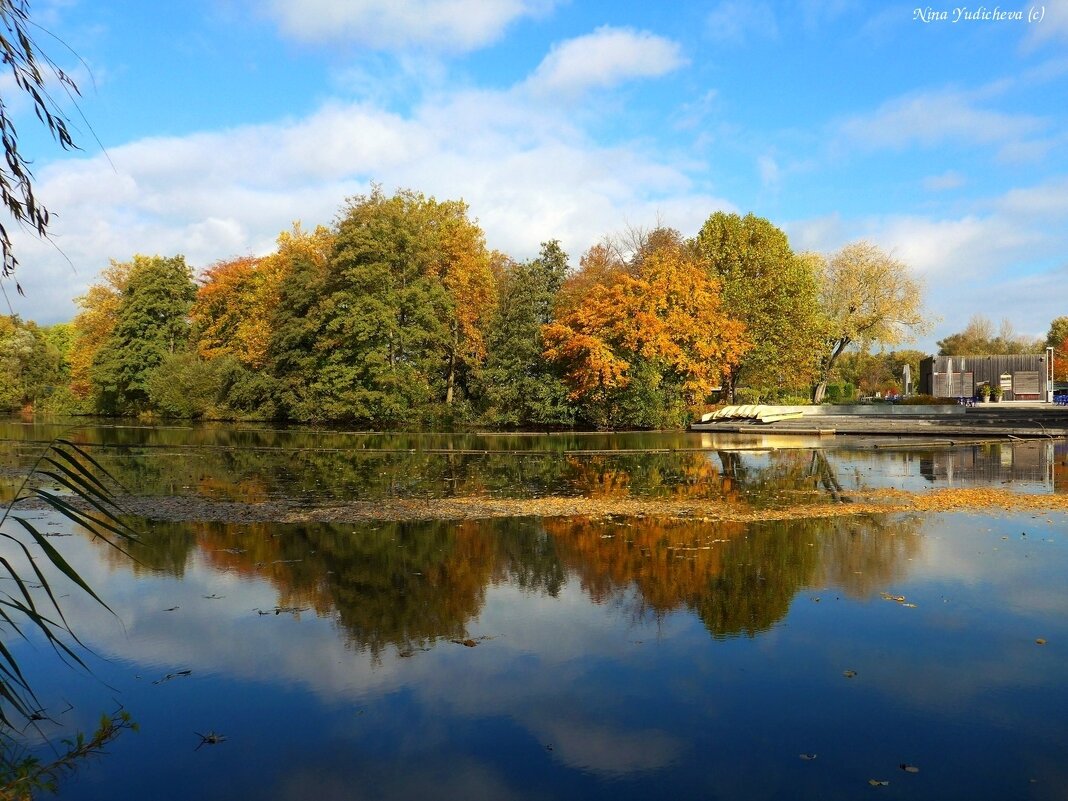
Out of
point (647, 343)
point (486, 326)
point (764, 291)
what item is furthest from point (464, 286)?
point (764, 291)

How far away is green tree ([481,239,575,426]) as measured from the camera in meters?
42.1

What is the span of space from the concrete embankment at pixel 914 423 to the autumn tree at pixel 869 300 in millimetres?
12551

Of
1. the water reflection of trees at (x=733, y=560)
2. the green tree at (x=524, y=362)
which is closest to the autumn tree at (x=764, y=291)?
the green tree at (x=524, y=362)

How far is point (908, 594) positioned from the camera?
332 inches

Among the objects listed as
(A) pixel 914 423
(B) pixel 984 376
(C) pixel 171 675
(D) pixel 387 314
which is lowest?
(C) pixel 171 675

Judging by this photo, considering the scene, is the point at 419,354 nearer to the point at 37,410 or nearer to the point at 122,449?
the point at 122,449

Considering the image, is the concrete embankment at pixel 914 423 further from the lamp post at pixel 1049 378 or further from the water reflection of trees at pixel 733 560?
the water reflection of trees at pixel 733 560

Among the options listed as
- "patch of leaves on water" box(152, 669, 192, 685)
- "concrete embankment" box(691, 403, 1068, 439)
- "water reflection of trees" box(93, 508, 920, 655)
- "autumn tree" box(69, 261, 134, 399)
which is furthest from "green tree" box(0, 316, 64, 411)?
"patch of leaves on water" box(152, 669, 192, 685)

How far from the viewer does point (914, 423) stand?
37219mm

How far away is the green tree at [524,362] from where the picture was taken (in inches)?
1658

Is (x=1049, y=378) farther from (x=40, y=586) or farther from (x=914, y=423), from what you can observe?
(x=40, y=586)

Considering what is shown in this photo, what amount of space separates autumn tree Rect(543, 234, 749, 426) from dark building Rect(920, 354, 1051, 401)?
24.4 m

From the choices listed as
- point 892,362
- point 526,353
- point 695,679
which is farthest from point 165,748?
point 892,362

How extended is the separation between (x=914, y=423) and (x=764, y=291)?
12.0 metres
